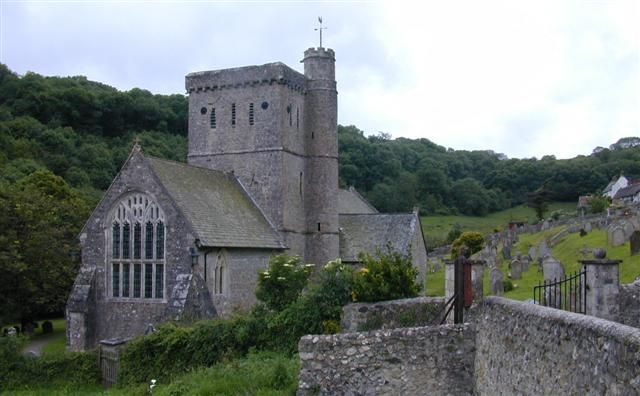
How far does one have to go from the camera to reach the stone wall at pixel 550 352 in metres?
6.52

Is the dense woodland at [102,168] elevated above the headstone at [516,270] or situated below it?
above

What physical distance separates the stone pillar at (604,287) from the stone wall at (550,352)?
2153 mm

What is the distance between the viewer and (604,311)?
12.4 meters

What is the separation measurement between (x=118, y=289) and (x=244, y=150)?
9.77 m

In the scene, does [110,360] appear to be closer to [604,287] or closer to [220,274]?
[220,274]

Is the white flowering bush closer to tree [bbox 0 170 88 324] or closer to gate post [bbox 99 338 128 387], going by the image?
gate post [bbox 99 338 128 387]

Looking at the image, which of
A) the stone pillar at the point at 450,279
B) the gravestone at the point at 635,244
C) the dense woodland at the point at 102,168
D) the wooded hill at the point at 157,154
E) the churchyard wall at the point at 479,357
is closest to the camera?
the churchyard wall at the point at 479,357

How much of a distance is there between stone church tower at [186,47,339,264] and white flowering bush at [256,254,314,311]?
982 cm

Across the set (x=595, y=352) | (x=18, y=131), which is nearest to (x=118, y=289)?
(x=595, y=352)

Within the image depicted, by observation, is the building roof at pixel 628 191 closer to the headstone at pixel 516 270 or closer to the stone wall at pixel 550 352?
the headstone at pixel 516 270

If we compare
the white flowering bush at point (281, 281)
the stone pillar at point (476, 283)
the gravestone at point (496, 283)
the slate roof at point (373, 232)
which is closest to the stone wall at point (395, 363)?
the stone pillar at point (476, 283)

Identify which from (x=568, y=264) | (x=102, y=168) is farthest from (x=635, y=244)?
(x=102, y=168)

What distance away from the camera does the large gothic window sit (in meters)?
28.0

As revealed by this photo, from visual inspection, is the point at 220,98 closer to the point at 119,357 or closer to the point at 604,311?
the point at 119,357
